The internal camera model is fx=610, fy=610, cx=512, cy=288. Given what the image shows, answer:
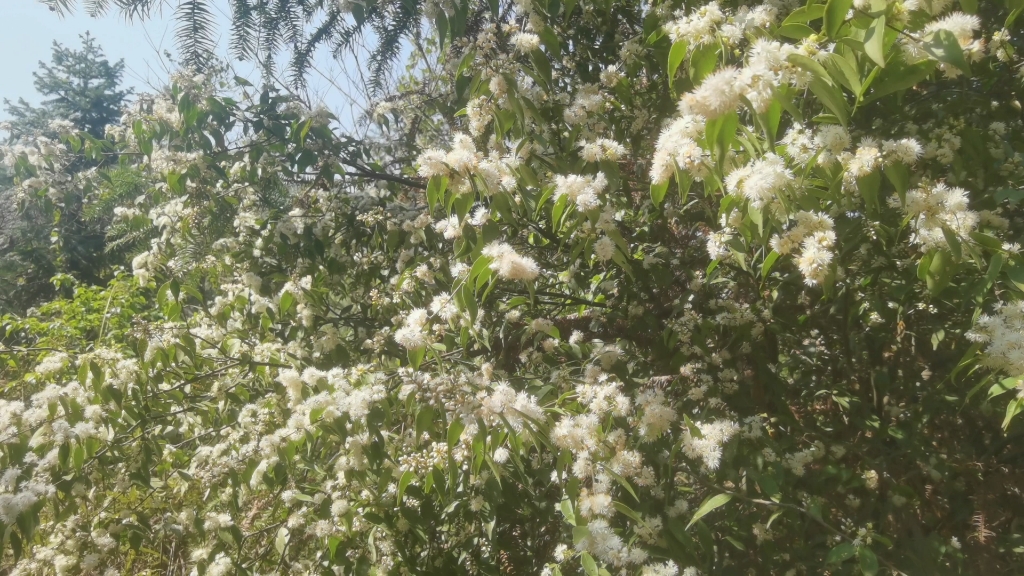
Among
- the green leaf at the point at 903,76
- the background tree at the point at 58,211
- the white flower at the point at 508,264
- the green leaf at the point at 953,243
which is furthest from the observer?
the background tree at the point at 58,211

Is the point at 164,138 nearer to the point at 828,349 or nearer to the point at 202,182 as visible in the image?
the point at 202,182

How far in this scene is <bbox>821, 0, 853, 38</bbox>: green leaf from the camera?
0.91 meters

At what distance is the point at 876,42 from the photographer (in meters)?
0.84

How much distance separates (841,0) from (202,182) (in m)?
2.59

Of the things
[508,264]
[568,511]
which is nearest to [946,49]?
[508,264]

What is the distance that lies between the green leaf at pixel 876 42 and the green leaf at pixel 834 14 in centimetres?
5

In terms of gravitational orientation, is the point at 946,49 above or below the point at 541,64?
below

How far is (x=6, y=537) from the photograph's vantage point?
5.20 feet

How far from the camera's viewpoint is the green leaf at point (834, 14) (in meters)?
0.91

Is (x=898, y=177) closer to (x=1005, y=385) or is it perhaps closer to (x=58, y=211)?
(x=1005, y=385)

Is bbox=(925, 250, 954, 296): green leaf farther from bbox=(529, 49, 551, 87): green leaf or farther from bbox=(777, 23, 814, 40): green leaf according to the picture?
bbox=(529, 49, 551, 87): green leaf

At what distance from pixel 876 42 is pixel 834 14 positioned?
0.34 feet

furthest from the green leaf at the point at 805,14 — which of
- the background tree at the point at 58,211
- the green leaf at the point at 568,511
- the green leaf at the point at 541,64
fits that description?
the background tree at the point at 58,211

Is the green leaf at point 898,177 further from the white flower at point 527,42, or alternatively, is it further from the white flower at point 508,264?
the white flower at point 527,42
